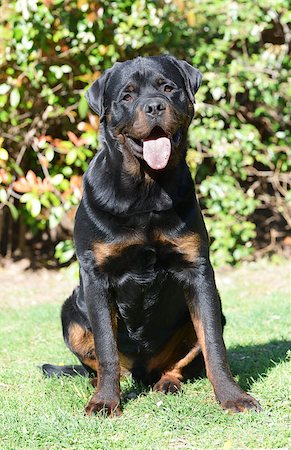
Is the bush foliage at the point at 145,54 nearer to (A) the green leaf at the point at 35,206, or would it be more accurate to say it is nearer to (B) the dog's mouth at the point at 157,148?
(A) the green leaf at the point at 35,206

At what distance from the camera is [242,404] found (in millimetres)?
3512

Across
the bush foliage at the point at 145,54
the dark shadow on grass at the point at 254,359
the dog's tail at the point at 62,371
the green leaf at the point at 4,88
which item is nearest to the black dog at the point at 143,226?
the dark shadow on grass at the point at 254,359

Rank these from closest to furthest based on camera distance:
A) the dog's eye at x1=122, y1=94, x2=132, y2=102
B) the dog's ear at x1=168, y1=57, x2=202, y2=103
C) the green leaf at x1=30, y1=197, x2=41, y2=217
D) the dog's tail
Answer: the dog's eye at x1=122, y1=94, x2=132, y2=102, the dog's ear at x1=168, y1=57, x2=202, y2=103, the dog's tail, the green leaf at x1=30, y1=197, x2=41, y2=217

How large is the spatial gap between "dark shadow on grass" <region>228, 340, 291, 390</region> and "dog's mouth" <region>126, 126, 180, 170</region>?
1257 mm

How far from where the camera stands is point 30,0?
22.5 ft

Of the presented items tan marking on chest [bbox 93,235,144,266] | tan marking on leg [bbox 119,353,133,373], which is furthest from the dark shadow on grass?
tan marking on chest [bbox 93,235,144,266]

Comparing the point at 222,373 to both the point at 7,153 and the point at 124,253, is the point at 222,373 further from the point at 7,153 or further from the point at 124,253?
the point at 7,153

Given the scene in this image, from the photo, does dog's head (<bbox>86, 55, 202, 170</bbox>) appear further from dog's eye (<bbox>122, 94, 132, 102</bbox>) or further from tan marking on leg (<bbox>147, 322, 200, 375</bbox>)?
tan marking on leg (<bbox>147, 322, 200, 375</bbox>)

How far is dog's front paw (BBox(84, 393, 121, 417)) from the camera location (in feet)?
11.7

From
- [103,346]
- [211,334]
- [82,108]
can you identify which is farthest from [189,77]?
[82,108]

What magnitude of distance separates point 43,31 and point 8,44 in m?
0.35

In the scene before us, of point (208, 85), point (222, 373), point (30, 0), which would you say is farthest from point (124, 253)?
point (208, 85)

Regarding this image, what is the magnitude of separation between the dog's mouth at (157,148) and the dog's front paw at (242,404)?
3.71 ft

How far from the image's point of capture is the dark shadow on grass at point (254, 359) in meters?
4.17
